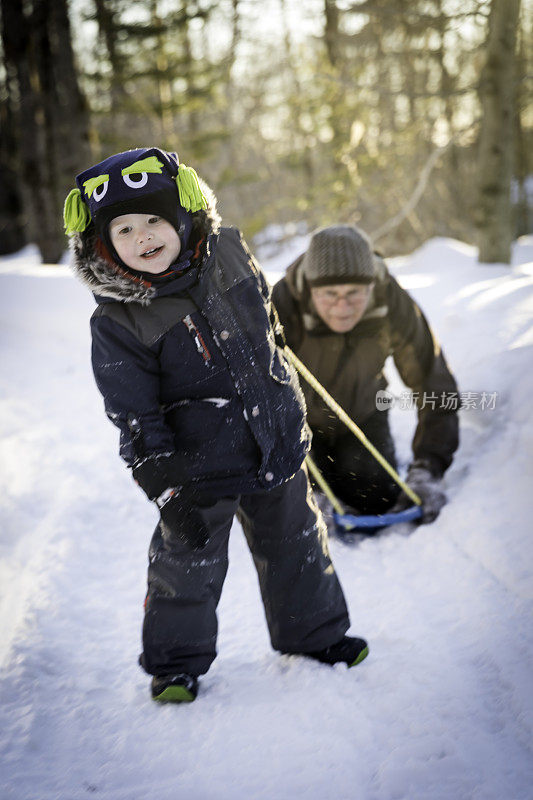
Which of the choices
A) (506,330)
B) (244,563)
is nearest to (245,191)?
(506,330)

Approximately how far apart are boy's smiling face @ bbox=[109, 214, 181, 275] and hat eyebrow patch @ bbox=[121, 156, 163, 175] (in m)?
0.13

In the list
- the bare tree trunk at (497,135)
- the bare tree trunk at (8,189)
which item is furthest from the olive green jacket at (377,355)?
the bare tree trunk at (8,189)

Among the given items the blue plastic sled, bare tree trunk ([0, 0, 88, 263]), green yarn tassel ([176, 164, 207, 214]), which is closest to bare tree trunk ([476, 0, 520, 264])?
the blue plastic sled

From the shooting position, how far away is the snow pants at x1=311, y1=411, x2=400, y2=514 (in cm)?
328

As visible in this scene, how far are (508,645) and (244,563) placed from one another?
1.27m

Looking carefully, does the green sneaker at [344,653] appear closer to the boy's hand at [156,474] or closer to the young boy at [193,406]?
the young boy at [193,406]

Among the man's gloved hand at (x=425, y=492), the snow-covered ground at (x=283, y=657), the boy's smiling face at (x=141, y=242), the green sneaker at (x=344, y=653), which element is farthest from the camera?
the man's gloved hand at (x=425, y=492)

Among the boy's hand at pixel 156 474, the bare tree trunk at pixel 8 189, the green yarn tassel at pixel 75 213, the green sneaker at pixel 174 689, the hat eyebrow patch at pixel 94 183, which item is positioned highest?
the bare tree trunk at pixel 8 189

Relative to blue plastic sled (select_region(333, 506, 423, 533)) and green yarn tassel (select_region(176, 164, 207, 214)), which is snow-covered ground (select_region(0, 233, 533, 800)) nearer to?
blue plastic sled (select_region(333, 506, 423, 533))

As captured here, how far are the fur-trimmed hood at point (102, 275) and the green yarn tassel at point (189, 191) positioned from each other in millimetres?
222

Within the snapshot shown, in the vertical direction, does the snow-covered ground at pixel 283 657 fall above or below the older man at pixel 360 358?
below

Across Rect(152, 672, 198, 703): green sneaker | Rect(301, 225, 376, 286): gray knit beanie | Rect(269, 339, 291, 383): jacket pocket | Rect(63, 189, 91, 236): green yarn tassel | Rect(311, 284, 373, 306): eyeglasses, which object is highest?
Rect(63, 189, 91, 236): green yarn tassel

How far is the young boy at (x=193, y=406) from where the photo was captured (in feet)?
5.64

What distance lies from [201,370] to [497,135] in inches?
237
